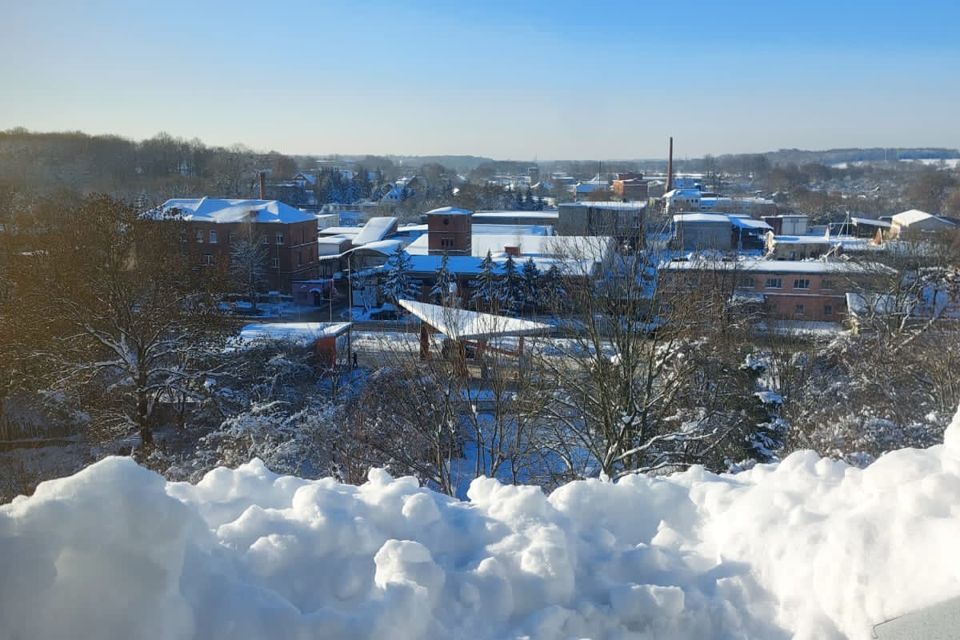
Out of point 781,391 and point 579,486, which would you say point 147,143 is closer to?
point 781,391

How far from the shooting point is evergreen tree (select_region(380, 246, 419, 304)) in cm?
3312

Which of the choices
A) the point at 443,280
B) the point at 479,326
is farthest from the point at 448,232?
A: the point at 479,326

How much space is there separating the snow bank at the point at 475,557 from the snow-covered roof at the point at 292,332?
1461 centimetres

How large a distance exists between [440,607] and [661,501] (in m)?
1.84

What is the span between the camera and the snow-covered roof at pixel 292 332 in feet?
61.0

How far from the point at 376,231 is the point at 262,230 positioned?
15887mm

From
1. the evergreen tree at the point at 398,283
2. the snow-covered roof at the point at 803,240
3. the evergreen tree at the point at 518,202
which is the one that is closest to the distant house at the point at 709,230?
the snow-covered roof at the point at 803,240

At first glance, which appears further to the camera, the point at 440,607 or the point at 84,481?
the point at 440,607

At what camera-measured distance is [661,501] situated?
4.47 meters

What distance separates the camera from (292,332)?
19766 mm

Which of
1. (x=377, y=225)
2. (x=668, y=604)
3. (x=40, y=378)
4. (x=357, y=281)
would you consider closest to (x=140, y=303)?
(x=40, y=378)

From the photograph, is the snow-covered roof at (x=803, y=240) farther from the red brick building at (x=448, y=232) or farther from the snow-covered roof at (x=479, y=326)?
the snow-covered roof at (x=479, y=326)

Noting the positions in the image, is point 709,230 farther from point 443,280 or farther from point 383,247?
point 443,280

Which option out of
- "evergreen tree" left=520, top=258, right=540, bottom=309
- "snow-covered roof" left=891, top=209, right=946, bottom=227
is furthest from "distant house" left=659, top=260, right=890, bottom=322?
"snow-covered roof" left=891, top=209, right=946, bottom=227
